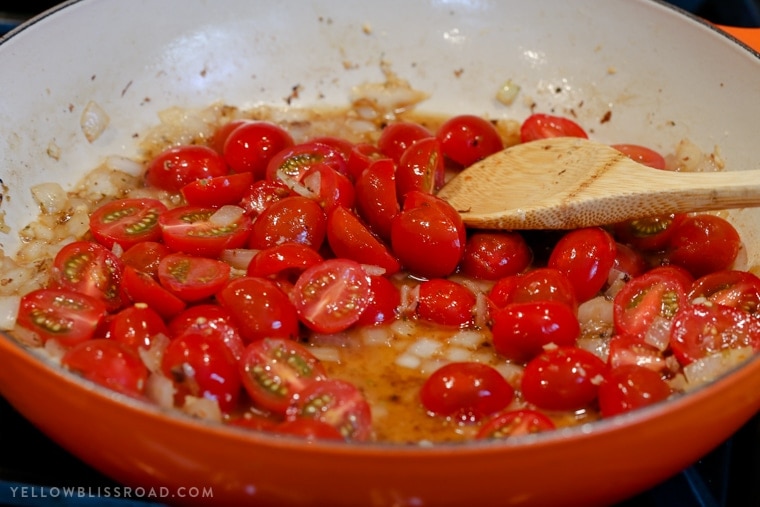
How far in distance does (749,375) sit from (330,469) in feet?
2.11

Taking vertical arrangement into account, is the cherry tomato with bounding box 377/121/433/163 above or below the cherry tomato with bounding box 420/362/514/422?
above

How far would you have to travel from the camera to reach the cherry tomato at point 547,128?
6.96 ft

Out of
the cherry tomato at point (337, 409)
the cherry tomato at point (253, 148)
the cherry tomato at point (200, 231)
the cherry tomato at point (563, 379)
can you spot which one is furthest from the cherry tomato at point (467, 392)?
the cherry tomato at point (253, 148)

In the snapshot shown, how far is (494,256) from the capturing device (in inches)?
69.3

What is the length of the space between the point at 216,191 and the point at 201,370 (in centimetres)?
64

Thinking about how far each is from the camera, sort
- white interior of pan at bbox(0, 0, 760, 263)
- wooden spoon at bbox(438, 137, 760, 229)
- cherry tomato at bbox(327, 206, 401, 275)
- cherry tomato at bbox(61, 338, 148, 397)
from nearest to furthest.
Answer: cherry tomato at bbox(61, 338, 148, 397), wooden spoon at bbox(438, 137, 760, 229), cherry tomato at bbox(327, 206, 401, 275), white interior of pan at bbox(0, 0, 760, 263)

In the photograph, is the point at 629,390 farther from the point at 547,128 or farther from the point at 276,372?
the point at 547,128

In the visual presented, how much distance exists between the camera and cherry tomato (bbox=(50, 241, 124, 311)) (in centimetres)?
159

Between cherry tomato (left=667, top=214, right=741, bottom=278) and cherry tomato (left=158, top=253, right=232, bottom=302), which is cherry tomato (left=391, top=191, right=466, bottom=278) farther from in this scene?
cherry tomato (left=667, top=214, right=741, bottom=278)

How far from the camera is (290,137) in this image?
2104mm

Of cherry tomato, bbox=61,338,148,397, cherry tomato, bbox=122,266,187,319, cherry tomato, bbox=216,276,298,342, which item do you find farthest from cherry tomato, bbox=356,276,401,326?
cherry tomato, bbox=61,338,148,397

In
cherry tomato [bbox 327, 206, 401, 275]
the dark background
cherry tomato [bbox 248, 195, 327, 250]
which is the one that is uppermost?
cherry tomato [bbox 248, 195, 327, 250]

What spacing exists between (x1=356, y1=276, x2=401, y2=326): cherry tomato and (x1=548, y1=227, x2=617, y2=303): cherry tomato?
365 mm

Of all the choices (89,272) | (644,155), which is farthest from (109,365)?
(644,155)
